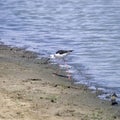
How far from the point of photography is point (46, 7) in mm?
35625

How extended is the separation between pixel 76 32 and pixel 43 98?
11541 millimetres

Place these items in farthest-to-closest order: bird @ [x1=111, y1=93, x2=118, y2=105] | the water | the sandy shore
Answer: the water
bird @ [x1=111, y1=93, x2=118, y2=105]
the sandy shore

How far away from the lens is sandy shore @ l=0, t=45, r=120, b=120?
12070 mm

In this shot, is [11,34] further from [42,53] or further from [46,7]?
[46,7]

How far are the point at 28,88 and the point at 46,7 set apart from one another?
21.6m

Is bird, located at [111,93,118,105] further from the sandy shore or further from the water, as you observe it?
the water

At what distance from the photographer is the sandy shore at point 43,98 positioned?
12070mm

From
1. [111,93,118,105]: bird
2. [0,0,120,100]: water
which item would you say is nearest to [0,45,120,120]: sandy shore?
[111,93,118,105]: bird

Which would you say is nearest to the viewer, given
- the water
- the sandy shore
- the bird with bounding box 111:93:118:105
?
the sandy shore

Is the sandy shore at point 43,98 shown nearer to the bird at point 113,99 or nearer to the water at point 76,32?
the bird at point 113,99

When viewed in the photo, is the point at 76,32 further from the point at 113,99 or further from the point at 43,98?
the point at 43,98

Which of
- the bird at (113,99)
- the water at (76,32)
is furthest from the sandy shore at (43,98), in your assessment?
the water at (76,32)

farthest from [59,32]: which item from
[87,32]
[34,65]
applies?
[34,65]

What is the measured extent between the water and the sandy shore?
3.27 feet
